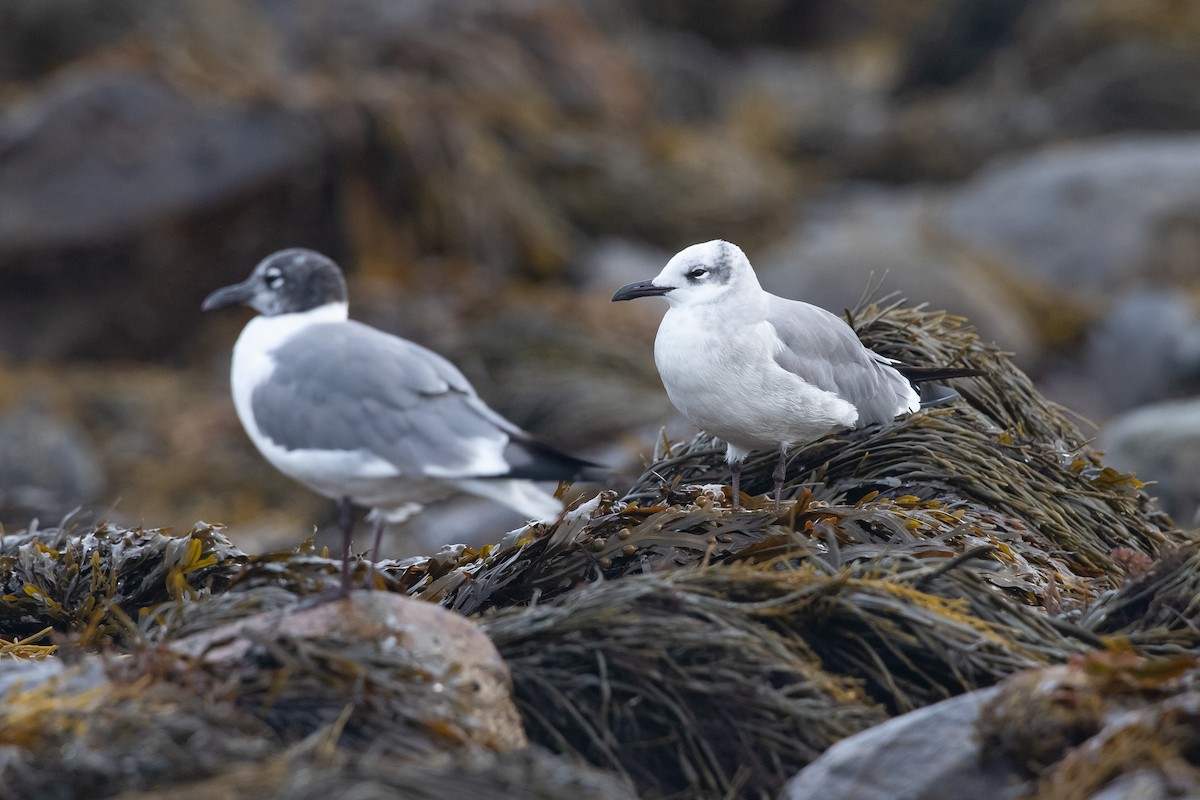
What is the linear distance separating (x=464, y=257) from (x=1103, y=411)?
4.95 metres

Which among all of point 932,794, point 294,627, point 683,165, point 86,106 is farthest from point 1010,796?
point 683,165

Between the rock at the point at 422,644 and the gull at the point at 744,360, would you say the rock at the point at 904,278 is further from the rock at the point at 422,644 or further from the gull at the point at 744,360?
the rock at the point at 422,644

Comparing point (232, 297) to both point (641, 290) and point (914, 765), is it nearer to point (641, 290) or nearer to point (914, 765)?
point (641, 290)

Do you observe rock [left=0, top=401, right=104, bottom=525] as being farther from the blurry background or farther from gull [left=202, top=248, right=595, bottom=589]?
gull [left=202, top=248, right=595, bottom=589]

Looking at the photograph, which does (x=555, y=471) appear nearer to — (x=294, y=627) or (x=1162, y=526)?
(x=294, y=627)

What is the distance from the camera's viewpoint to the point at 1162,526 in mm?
5160

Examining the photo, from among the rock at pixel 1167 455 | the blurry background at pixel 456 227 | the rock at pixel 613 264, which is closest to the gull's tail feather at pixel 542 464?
the blurry background at pixel 456 227

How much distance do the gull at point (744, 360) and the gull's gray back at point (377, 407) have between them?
1113 millimetres

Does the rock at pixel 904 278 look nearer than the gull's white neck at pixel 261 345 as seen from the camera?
No

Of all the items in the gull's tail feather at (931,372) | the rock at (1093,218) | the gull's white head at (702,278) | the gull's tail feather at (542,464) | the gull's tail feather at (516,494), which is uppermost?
the gull's white head at (702,278)

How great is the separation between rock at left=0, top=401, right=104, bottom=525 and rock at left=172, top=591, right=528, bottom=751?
18.1 feet

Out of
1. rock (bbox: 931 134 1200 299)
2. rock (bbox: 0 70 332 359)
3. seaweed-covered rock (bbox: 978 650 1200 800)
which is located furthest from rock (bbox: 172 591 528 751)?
rock (bbox: 931 134 1200 299)

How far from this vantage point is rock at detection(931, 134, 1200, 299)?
1270 centimetres

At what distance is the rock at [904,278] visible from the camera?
10.9 metres
